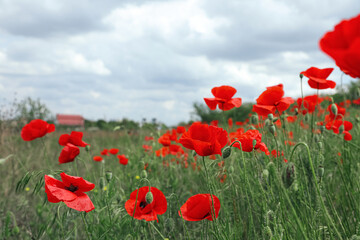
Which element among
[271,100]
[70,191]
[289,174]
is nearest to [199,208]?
[289,174]

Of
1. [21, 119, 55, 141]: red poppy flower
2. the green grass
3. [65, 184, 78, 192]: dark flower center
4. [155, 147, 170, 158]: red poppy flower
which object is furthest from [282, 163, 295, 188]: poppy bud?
[155, 147, 170, 158]: red poppy flower

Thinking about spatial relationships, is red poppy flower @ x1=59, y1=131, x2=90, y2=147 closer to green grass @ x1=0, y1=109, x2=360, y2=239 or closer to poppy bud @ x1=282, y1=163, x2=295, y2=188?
green grass @ x1=0, y1=109, x2=360, y2=239

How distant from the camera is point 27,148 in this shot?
6.64m

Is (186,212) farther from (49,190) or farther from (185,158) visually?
(185,158)

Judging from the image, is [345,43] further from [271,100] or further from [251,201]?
[251,201]

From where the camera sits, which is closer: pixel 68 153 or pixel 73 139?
pixel 68 153

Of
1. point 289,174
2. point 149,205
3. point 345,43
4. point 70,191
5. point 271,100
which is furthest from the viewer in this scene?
point 271,100

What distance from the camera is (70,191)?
127cm

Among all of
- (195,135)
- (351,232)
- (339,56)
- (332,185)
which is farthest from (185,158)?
(339,56)

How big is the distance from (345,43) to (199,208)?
2.82ft

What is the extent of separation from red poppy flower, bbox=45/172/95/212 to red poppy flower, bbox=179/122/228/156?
0.40m

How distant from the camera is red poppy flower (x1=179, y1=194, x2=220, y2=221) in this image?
4.35ft

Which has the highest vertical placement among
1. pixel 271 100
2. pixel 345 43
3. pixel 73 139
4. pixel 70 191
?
pixel 345 43

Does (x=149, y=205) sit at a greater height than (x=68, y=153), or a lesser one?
lesser
